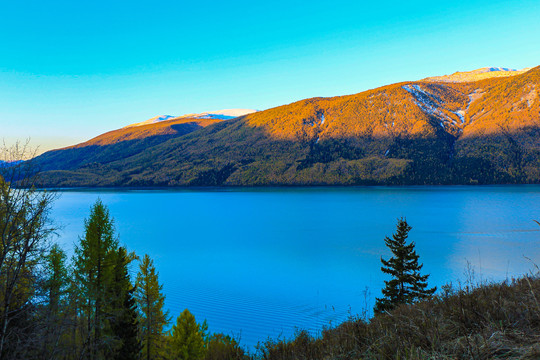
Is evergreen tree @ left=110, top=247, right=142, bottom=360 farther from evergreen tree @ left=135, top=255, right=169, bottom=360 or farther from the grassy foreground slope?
the grassy foreground slope

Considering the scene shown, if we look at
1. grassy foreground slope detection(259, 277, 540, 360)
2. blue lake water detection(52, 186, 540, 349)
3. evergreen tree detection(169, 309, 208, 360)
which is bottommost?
blue lake water detection(52, 186, 540, 349)

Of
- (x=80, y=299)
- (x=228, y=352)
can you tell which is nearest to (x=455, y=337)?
(x=228, y=352)

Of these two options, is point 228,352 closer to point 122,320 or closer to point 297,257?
point 122,320

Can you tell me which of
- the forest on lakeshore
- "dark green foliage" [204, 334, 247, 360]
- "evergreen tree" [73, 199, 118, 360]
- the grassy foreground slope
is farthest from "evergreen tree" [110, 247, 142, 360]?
the grassy foreground slope

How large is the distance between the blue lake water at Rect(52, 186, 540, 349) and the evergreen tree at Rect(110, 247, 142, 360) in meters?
6.07

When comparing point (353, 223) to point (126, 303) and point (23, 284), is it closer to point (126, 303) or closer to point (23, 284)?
point (126, 303)

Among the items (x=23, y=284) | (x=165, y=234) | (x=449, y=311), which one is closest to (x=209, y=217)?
(x=165, y=234)

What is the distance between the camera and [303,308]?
3070 centimetres

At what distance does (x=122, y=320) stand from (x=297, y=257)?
36178mm

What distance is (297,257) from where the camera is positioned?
5206cm

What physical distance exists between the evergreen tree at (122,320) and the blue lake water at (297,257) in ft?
19.9

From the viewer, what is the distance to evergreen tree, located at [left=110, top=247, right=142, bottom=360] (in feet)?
57.8

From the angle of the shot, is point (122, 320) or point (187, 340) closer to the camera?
point (122, 320)

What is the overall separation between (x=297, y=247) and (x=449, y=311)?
56598mm
